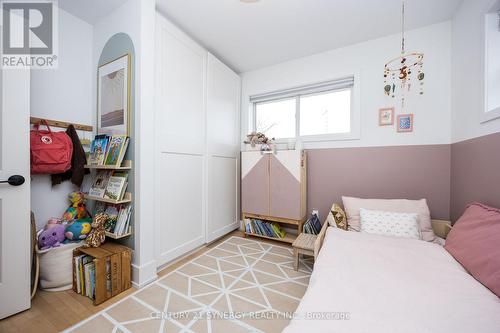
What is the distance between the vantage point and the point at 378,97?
7.59 feet

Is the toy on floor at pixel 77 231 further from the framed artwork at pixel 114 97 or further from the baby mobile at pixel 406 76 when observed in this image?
the baby mobile at pixel 406 76

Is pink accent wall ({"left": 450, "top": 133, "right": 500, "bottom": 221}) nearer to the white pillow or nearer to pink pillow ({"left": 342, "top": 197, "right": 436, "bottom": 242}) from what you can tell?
pink pillow ({"left": 342, "top": 197, "right": 436, "bottom": 242})

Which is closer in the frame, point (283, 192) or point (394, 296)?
point (394, 296)

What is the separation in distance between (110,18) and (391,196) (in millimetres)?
3524

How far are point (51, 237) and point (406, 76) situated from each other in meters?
3.69

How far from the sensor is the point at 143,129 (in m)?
1.72

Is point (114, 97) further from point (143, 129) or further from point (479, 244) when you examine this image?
point (479, 244)

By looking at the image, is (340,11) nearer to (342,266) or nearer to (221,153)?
(221,153)

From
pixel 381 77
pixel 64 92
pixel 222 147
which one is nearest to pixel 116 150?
pixel 64 92

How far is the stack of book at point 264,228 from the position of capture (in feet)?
8.87

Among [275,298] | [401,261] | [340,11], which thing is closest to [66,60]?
[340,11]

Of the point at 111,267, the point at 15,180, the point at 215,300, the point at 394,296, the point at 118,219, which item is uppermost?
the point at 15,180

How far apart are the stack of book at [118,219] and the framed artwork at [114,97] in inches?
27.3

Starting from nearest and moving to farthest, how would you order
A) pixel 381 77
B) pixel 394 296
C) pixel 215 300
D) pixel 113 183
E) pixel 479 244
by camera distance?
pixel 394 296, pixel 479 244, pixel 215 300, pixel 113 183, pixel 381 77
